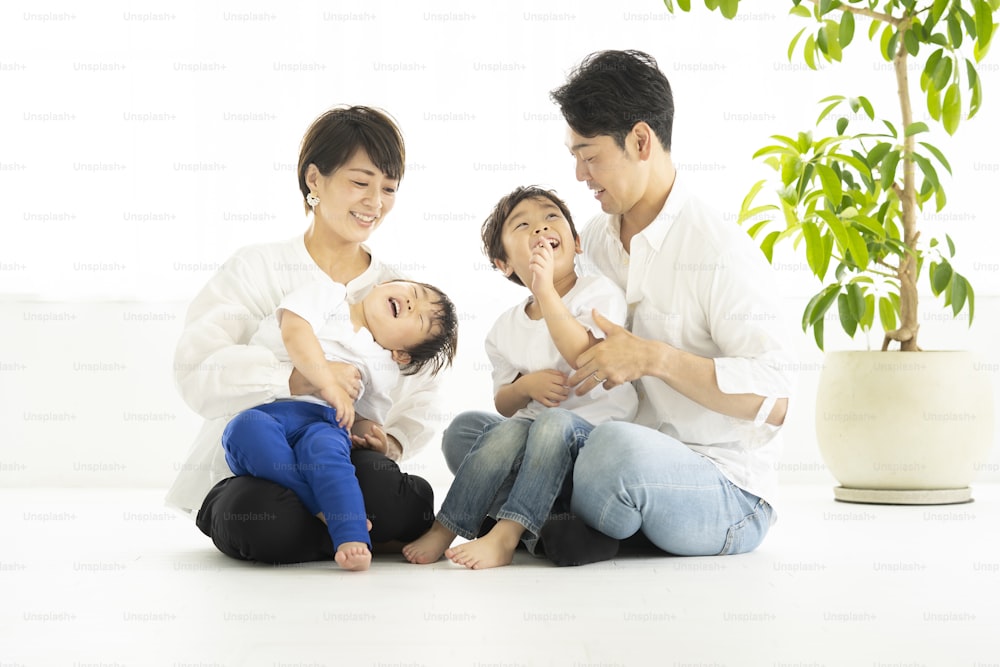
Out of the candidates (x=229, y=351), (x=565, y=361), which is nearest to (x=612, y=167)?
(x=565, y=361)

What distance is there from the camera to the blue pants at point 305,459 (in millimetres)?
1731

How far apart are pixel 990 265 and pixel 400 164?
2681 millimetres

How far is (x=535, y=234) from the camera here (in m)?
1.98

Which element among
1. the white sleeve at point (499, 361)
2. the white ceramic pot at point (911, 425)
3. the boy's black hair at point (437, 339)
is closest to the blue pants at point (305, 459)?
the boy's black hair at point (437, 339)

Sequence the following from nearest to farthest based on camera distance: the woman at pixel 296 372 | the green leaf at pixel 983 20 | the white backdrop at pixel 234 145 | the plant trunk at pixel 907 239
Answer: the woman at pixel 296 372
the green leaf at pixel 983 20
the plant trunk at pixel 907 239
the white backdrop at pixel 234 145

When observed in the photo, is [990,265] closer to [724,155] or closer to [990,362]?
[990,362]

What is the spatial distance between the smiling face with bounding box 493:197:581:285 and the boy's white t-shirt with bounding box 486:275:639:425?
0.07 m

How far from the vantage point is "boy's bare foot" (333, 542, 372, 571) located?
1710 millimetres

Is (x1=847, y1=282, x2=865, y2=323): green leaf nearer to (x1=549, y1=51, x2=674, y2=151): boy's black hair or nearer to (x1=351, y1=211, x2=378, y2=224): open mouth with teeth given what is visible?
(x1=549, y1=51, x2=674, y2=151): boy's black hair

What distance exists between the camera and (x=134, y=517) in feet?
8.95

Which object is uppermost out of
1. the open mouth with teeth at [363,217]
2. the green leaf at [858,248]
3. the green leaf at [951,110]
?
the green leaf at [951,110]

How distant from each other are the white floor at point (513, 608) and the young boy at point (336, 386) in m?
0.13

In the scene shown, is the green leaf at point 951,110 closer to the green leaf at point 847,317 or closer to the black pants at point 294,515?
the green leaf at point 847,317

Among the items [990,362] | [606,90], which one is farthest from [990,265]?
[606,90]
